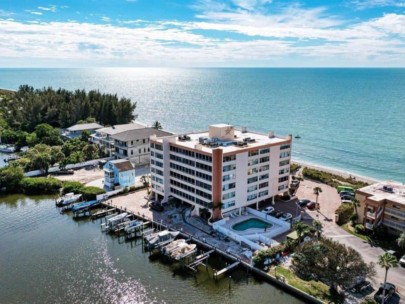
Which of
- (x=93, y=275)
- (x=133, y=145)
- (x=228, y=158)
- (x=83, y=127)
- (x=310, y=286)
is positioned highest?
(x=228, y=158)

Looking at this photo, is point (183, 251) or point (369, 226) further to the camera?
point (369, 226)

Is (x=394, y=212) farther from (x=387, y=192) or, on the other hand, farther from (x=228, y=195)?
(x=228, y=195)

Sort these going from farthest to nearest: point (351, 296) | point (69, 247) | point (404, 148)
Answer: point (404, 148)
point (69, 247)
point (351, 296)

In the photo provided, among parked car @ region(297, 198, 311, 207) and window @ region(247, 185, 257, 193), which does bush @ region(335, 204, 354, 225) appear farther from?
window @ region(247, 185, 257, 193)

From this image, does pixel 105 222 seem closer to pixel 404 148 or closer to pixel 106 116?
pixel 106 116

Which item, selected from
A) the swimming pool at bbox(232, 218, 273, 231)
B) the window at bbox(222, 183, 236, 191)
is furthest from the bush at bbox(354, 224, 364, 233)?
the window at bbox(222, 183, 236, 191)

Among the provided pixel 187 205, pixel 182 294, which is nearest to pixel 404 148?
pixel 187 205

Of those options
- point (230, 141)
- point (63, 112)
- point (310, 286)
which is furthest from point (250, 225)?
point (63, 112)

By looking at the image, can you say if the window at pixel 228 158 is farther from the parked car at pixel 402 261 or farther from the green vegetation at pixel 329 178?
the green vegetation at pixel 329 178
